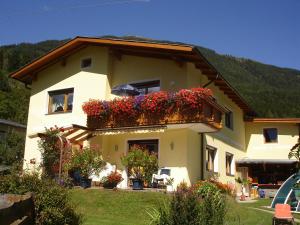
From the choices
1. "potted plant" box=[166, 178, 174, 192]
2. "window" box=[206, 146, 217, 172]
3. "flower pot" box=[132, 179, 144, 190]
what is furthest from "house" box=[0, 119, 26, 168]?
"potted plant" box=[166, 178, 174, 192]

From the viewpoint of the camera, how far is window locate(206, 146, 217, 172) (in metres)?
23.0

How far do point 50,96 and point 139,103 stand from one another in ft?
26.3

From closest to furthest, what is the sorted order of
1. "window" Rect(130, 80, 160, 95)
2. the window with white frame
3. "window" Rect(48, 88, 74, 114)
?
"window" Rect(130, 80, 160, 95) < "window" Rect(48, 88, 74, 114) < the window with white frame

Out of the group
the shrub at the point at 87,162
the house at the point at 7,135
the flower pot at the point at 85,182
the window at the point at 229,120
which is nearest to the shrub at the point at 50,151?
the shrub at the point at 87,162

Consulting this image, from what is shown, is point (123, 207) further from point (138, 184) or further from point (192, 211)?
point (192, 211)

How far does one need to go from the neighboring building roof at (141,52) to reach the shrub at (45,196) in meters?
10.8

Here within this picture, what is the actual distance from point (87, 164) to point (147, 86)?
5.42 meters

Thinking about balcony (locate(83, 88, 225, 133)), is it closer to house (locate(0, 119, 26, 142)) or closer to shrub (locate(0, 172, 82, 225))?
shrub (locate(0, 172, 82, 225))

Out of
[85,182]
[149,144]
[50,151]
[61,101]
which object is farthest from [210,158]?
[61,101]

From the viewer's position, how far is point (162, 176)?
19453 mm

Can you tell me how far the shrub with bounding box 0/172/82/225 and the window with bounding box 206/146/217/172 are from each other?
537 inches

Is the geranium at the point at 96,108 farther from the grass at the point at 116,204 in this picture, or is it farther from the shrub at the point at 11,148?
the shrub at the point at 11,148

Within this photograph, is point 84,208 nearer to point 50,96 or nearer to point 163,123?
point 163,123

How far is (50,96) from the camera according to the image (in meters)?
25.8
